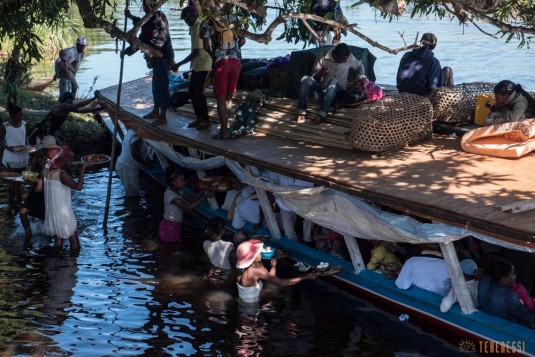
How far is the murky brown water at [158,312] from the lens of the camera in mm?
8094

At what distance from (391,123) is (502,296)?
2340mm

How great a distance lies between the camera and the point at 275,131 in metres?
10.2

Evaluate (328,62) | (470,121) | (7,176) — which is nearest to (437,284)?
(470,121)

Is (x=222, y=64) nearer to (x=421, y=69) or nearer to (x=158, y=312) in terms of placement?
(x=421, y=69)

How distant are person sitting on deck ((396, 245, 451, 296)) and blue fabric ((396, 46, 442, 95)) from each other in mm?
2847

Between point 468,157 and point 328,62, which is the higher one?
point 328,62

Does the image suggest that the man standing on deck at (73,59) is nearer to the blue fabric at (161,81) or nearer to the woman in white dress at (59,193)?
the blue fabric at (161,81)

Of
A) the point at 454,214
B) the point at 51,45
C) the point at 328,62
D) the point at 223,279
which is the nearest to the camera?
the point at 454,214

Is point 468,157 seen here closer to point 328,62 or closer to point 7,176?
point 328,62

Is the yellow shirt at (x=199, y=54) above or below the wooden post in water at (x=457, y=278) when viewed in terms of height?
above

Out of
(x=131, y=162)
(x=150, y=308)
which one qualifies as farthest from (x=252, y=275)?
(x=131, y=162)

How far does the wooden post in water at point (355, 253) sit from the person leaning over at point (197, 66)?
114 inches

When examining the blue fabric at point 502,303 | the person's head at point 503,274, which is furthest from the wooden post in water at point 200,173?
the person's head at point 503,274

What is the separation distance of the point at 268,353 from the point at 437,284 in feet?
5.68
